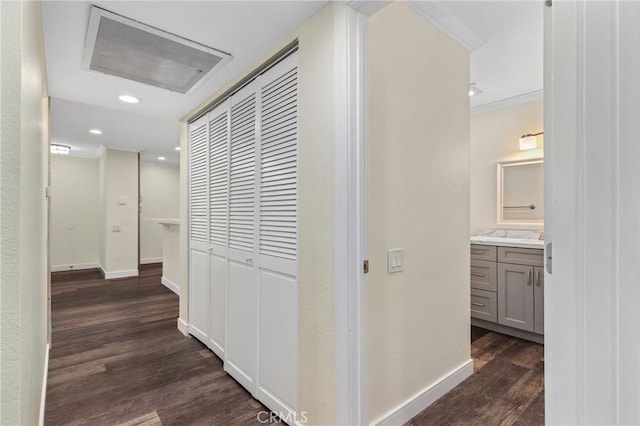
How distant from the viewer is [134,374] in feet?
7.89

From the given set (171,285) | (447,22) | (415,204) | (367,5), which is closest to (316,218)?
(415,204)

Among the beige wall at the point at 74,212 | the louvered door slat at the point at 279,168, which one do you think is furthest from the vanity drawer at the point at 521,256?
the beige wall at the point at 74,212

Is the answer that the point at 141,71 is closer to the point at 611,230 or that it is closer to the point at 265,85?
the point at 265,85

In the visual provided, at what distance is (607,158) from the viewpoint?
501 mm

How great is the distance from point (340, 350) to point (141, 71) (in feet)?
7.21

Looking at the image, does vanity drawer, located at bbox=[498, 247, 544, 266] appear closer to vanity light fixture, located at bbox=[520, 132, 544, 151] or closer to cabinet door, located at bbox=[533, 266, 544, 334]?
cabinet door, located at bbox=[533, 266, 544, 334]

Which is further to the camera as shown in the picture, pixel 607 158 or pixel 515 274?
pixel 515 274

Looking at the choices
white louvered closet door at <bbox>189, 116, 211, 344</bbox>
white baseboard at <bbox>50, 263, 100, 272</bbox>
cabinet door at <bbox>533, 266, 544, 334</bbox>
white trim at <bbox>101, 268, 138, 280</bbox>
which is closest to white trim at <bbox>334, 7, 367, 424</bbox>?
white louvered closet door at <bbox>189, 116, 211, 344</bbox>

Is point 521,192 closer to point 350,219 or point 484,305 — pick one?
point 484,305

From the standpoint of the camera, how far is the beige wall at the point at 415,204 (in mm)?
1673

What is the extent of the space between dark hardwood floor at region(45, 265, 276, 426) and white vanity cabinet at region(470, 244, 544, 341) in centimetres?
240

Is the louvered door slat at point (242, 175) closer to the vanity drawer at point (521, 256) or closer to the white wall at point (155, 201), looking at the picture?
the vanity drawer at point (521, 256)

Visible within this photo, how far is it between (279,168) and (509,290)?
2.55 meters

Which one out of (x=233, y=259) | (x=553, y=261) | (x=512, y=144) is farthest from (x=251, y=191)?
(x=512, y=144)
